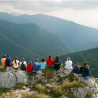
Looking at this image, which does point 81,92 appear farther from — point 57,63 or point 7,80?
point 7,80

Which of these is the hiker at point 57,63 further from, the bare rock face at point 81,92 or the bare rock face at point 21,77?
the bare rock face at point 21,77

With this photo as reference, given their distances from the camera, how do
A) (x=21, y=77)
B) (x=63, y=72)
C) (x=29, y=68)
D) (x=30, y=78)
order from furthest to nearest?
(x=63, y=72) → (x=29, y=68) → (x=30, y=78) → (x=21, y=77)

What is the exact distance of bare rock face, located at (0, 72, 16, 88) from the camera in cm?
1512

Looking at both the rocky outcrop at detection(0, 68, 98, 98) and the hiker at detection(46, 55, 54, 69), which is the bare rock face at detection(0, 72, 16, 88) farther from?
the hiker at detection(46, 55, 54, 69)

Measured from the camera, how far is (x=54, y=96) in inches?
495

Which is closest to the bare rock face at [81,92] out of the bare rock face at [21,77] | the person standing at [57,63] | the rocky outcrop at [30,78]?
the rocky outcrop at [30,78]

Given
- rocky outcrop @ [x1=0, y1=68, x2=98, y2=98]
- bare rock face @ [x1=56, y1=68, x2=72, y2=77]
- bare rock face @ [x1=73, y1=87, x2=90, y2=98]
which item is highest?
bare rock face @ [x1=56, y1=68, x2=72, y2=77]

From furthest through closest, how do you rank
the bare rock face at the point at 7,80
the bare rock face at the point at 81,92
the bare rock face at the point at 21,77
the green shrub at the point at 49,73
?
the green shrub at the point at 49,73 < the bare rock face at the point at 21,77 < the bare rock face at the point at 7,80 < the bare rock face at the point at 81,92

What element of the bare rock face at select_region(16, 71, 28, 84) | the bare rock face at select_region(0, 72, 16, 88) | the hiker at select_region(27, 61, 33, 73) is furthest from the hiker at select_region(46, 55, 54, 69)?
the bare rock face at select_region(0, 72, 16, 88)

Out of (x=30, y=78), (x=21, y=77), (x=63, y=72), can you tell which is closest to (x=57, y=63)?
(x=63, y=72)

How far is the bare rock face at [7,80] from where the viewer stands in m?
15.1

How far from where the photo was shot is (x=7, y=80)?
15.3 meters

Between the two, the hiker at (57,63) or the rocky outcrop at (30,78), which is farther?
the hiker at (57,63)

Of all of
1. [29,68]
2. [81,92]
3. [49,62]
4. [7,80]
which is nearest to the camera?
[81,92]
